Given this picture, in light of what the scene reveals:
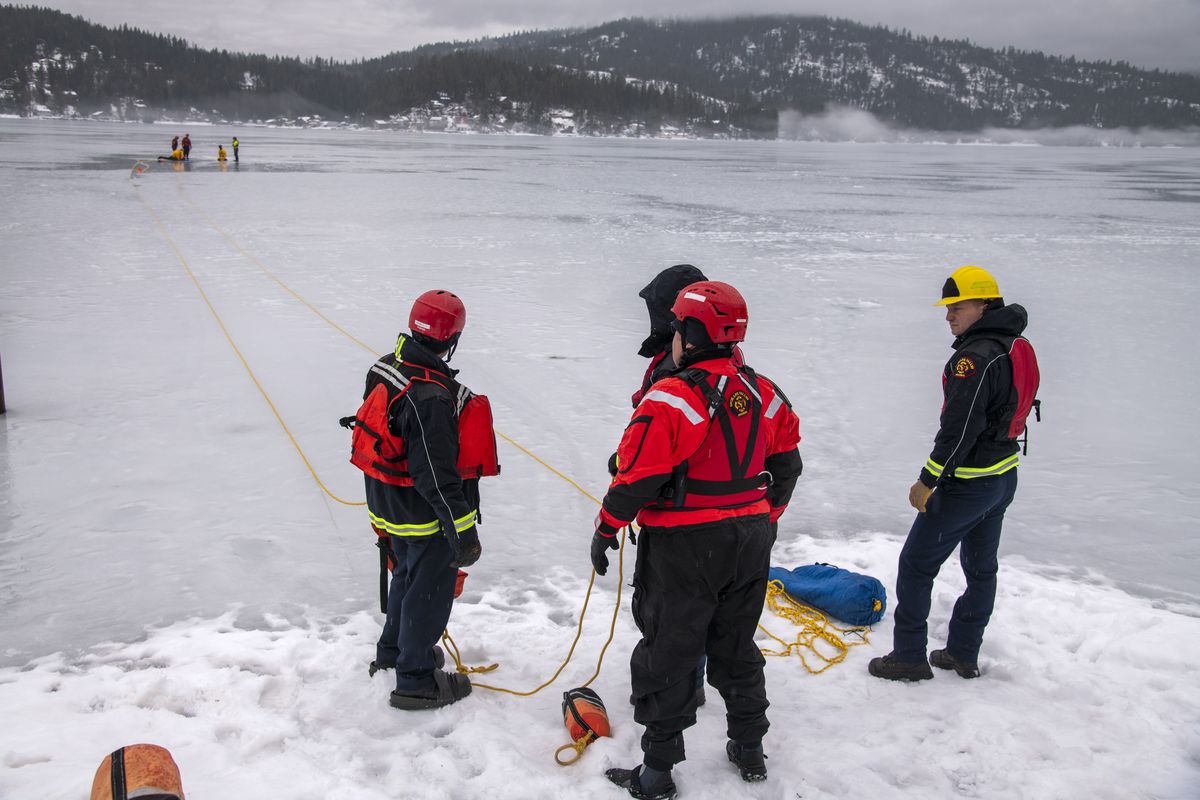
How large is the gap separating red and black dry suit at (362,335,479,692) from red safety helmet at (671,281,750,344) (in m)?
0.87

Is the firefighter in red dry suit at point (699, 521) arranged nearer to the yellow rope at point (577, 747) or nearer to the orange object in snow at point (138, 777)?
the yellow rope at point (577, 747)

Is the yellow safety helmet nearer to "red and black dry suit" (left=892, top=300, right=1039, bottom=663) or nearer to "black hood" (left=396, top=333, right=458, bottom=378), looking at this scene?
"red and black dry suit" (left=892, top=300, right=1039, bottom=663)

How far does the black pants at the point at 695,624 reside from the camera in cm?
248

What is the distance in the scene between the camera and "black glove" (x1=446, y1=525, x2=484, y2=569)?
2.78m

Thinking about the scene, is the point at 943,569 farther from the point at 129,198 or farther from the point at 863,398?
the point at 129,198

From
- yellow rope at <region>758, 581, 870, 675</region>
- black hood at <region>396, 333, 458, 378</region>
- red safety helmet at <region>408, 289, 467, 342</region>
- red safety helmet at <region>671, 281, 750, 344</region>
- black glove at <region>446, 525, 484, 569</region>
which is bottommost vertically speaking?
yellow rope at <region>758, 581, 870, 675</region>

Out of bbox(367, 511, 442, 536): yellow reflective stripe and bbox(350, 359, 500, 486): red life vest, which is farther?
bbox(367, 511, 442, 536): yellow reflective stripe

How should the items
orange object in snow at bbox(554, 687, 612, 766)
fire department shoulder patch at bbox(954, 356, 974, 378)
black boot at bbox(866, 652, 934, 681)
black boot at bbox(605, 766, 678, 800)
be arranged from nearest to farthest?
1. black boot at bbox(605, 766, 678, 800)
2. orange object in snow at bbox(554, 687, 612, 766)
3. fire department shoulder patch at bbox(954, 356, 974, 378)
4. black boot at bbox(866, 652, 934, 681)

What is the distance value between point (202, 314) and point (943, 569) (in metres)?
8.05

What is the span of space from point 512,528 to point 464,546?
1.95m

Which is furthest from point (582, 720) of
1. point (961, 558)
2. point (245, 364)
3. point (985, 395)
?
point (245, 364)

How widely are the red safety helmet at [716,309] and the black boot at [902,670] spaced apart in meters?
1.71

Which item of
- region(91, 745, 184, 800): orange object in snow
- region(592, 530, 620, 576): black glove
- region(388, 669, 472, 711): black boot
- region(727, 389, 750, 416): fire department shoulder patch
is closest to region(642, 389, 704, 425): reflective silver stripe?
region(727, 389, 750, 416): fire department shoulder patch

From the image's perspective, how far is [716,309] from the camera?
2400mm
